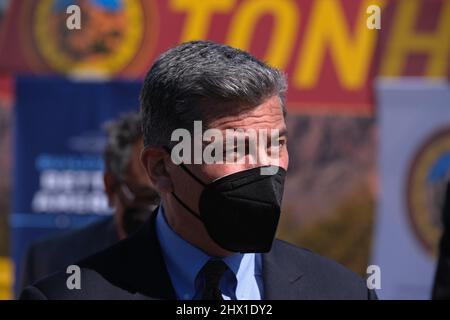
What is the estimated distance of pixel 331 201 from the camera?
37.0ft

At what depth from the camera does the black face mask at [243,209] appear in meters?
2.19

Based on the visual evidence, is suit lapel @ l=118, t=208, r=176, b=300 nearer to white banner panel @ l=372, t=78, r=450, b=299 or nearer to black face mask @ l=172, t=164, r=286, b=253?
black face mask @ l=172, t=164, r=286, b=253

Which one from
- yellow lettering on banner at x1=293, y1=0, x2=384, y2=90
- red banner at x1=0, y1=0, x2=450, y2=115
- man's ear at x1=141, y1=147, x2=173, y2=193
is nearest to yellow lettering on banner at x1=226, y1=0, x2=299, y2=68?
red banner at x1=0, y1=0, x2=450, y2=115

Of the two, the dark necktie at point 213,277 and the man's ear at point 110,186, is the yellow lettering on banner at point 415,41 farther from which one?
the dark necktie at point 213,277

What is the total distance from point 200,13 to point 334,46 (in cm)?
107

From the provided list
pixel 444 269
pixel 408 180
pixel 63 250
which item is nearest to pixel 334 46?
pixel 408 180

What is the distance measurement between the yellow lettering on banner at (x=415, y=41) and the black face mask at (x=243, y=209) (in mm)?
6296

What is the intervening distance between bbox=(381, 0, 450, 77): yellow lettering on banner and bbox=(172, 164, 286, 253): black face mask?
20.7 ft

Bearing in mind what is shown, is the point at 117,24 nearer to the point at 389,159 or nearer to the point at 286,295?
the point at 389,159

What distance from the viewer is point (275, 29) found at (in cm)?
736

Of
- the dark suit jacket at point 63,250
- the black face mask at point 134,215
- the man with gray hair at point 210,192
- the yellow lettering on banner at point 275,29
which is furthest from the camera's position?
the yellow lettering on banner at point 275,29

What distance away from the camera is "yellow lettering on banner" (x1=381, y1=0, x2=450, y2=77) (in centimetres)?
841

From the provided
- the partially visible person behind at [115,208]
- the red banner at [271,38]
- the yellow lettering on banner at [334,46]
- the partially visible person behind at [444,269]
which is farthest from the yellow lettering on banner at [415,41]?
the partially visible person behind at [444,269]
